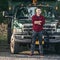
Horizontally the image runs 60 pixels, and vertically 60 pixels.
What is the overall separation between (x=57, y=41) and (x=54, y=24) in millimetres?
746

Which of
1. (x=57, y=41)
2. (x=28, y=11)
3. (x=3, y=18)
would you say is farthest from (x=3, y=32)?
(x=57, y=41)

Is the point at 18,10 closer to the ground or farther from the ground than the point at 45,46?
farther from the ground

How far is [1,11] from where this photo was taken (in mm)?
20875

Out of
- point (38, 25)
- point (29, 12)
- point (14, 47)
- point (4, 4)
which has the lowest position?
point (14, 47)

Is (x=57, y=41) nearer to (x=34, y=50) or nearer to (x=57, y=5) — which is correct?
(x=34, y=50)

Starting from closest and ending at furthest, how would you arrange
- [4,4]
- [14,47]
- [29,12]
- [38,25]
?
[38,25] → [14,47] → [29,12] → [4,4]

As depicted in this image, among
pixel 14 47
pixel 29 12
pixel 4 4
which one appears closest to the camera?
pixel 14 47

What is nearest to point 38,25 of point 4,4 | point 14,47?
point 14,47

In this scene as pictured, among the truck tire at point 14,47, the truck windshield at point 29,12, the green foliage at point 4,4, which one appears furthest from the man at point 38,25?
the green foliage at point 4,4

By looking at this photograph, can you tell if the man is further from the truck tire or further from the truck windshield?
the truck windshield

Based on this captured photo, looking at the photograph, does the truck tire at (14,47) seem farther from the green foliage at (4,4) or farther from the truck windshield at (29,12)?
the green foliage at (4,4)

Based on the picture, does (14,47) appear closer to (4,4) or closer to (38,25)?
(38,25)

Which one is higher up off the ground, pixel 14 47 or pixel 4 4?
pixel 4 4

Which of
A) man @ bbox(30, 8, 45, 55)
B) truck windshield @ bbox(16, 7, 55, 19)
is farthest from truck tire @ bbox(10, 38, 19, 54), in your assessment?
truck windshield @ bbox(16, 7, 55, 19)
